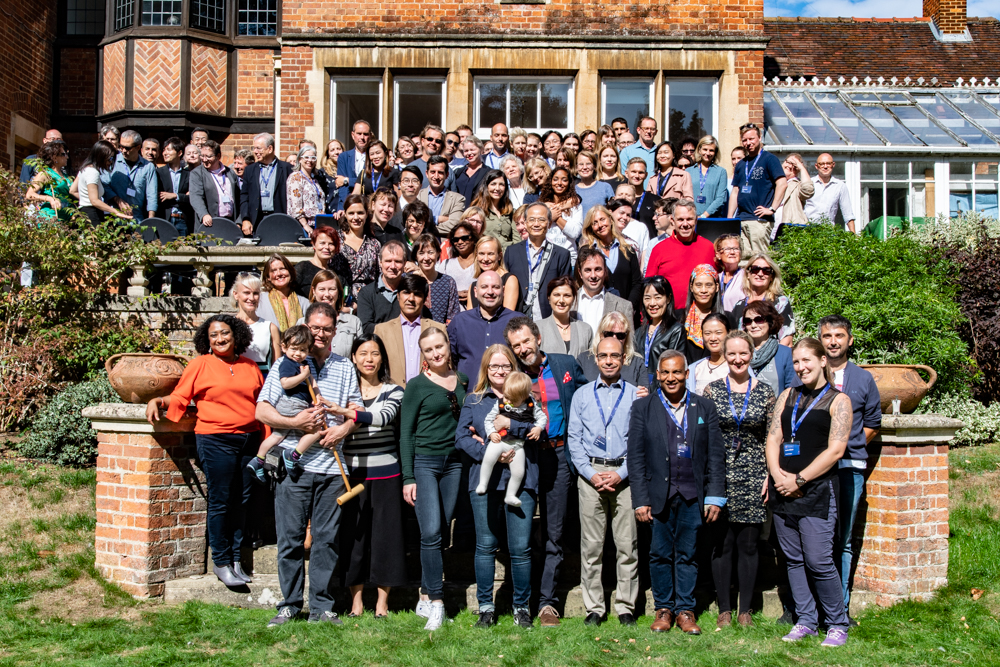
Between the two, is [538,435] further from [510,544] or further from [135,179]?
[135,179]

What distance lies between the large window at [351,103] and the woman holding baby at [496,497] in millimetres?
9151

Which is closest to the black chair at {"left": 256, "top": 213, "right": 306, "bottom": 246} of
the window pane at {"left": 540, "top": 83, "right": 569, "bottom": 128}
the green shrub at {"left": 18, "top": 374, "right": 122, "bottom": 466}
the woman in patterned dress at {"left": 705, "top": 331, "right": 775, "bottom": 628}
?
the green shrub at {"left": 18, "top": 374, "right": 122, "bottom": 466}

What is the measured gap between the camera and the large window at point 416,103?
547 inches

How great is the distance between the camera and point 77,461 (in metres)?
7.54

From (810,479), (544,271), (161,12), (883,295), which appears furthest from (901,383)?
(161,12)

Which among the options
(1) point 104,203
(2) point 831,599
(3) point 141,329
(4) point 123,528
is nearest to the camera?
(2) point 831,599

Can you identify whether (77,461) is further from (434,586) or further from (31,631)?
(434,586)

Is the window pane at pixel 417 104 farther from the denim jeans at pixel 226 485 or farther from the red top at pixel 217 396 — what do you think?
the denim jeans at pixel 226 485

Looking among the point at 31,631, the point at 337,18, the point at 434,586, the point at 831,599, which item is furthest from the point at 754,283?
the point at 337,18

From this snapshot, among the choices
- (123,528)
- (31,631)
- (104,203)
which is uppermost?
(104,203)

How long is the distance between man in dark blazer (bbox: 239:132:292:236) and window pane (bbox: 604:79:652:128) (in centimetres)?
605

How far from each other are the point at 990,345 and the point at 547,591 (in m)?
6.39

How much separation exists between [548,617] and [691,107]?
33.9 ft

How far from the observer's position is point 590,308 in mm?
6930
